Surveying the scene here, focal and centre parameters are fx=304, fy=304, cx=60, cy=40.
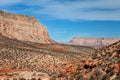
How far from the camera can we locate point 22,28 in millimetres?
175125

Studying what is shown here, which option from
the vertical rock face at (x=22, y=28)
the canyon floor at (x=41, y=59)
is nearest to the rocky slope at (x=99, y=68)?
the canyon floor at (x=41, y=59)

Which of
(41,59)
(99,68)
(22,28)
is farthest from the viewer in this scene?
(22,28)

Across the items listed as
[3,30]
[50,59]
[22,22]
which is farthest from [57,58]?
[22,22]

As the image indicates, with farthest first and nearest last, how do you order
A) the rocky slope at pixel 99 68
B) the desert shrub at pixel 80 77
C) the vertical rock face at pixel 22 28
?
1. the vertical rock face at pixel 22 28
2. the desert shrub at pixel 80 77
3. the rocky slope at pixel 99 68

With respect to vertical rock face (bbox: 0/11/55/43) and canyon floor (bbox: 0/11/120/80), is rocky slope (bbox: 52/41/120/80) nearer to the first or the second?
canyon floor (bbox: 0/11/120/80)

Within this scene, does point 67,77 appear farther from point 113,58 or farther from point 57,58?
point 57,58

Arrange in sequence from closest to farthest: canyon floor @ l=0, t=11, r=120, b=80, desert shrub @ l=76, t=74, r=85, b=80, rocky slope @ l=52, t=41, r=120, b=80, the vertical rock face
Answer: rocky slope @ l=52, t=41, r=120, b=80, desert shrub @ l=76, t=74, r=85, b=80, canyon floor @ l=0, t=11, r=120, b=80, the vertical rock face

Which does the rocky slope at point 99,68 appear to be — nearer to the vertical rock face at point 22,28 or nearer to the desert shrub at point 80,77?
the desert shrub at point 80,77

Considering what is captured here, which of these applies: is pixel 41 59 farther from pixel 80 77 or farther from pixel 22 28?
pixel 22 28

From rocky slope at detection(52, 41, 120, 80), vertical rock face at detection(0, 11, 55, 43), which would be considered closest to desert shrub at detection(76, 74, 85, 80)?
rocky slope at detection(52, 41, 120, 80)

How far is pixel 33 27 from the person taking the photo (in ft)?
612

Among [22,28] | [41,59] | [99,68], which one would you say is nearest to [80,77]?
[99,68]

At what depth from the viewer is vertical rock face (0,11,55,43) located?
516 feet

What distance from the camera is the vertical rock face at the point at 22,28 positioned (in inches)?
6187
